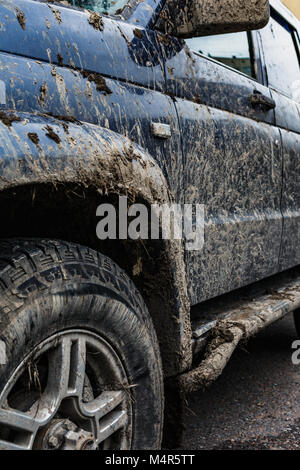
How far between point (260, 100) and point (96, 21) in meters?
1.20

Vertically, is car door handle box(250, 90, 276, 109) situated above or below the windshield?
below

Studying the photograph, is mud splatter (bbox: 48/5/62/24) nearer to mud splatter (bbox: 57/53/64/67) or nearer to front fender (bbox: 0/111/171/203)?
mud splatter (bbox: 57/53/64/67)

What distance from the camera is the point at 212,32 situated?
1947 millimetres

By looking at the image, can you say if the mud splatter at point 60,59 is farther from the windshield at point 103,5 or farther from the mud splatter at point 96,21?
the windshield at point 103,5

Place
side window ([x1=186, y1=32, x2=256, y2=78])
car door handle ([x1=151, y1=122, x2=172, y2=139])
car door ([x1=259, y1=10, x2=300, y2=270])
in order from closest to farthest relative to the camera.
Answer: car door handle ([x1=151, y1=122, x2=172, y2=139]), side window ([x1=186, y1=32, x2=256, y2=78]), car door ([x1=259, y1=10, x2=300, y2=270])

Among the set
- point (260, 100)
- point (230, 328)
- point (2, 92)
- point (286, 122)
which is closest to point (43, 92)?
point (2, 92)

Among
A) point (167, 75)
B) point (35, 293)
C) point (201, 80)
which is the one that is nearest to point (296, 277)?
point (201, 80)

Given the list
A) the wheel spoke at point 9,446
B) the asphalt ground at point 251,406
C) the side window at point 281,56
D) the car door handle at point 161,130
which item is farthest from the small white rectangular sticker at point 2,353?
the side window at point 281,56

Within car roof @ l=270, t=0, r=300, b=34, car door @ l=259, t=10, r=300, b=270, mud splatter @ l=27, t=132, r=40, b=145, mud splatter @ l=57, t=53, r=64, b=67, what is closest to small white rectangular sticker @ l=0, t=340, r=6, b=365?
mud splatter @ l=27, t=132, r=40, b=145

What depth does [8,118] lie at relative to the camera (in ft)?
4.06

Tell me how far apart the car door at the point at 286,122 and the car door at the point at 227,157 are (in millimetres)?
119

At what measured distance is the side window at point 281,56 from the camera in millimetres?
3148

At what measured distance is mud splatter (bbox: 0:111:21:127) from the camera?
1.22 metres

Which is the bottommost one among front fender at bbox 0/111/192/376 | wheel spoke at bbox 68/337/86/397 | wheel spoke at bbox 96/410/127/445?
wheel spoke at bbox 96/410/127/445
